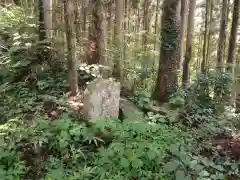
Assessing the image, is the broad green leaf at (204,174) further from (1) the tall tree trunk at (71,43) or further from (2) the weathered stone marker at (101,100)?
(1) the tall tree trunk at (71,43)

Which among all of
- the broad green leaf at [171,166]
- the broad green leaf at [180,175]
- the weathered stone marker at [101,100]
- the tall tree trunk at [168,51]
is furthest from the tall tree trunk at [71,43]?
the broad green leaf at [180,175]

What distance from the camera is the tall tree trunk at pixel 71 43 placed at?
5.68m

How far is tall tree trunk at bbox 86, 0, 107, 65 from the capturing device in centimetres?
715

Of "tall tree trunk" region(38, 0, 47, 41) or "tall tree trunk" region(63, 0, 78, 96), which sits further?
"tall tree trunk" region(38, 0, 47, 41)

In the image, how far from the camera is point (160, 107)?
6223mm

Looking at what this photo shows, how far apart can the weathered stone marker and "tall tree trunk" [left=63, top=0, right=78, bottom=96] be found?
811 mm

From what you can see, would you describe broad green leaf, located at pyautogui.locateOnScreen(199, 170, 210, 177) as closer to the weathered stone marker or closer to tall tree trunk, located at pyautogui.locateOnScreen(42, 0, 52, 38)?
the weathered stone marker

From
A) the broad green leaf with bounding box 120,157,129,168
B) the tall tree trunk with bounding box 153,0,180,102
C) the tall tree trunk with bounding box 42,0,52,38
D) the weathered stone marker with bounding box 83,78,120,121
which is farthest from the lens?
the tall tree trunk with bounding box 42,0,52,38

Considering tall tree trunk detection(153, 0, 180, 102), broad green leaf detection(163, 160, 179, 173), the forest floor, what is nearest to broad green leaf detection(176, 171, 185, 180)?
the forest floor

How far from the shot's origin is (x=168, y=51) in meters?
6.58

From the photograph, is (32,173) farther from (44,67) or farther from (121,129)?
(44,67)

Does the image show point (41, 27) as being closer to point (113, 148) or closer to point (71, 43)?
point (71, 43)

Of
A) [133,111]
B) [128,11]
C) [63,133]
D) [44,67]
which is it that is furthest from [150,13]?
[63,133]

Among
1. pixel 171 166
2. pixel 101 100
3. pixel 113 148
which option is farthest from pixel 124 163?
pixel 101 100
